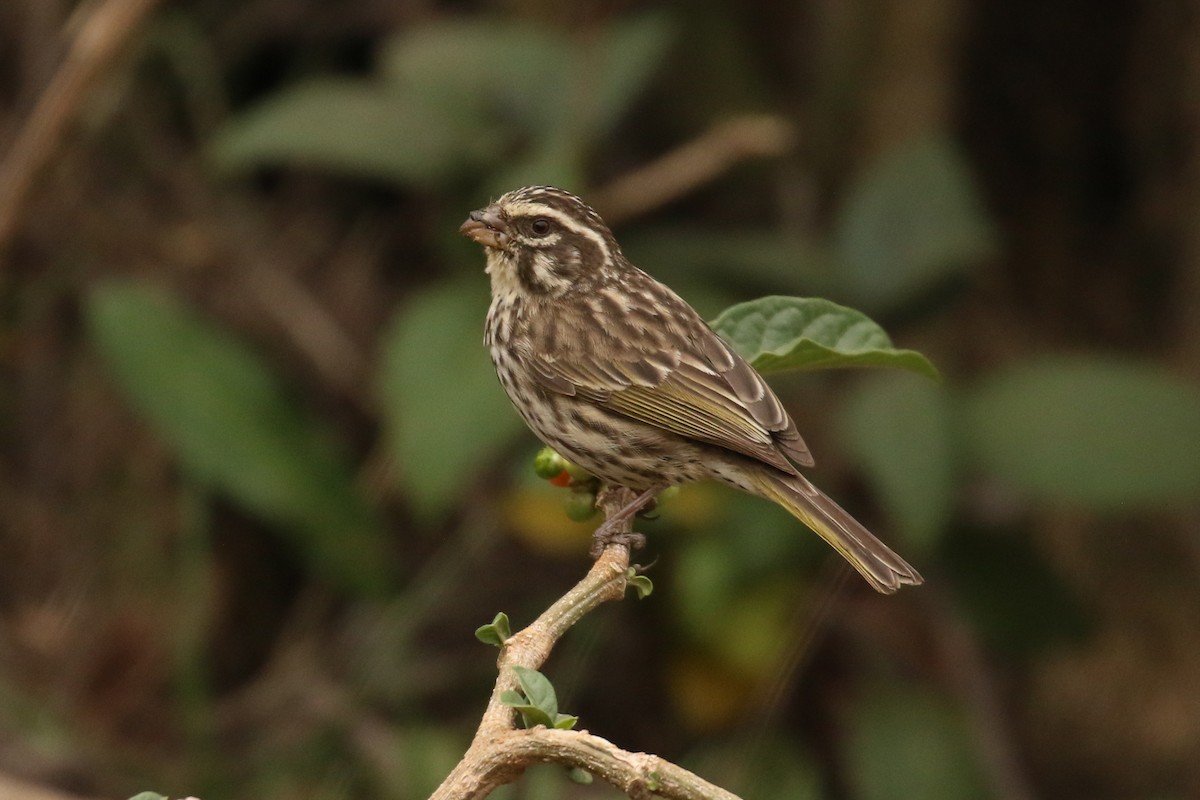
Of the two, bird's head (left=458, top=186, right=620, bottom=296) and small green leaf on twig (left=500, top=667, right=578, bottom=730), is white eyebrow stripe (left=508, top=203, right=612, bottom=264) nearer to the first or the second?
bird's head (left=458, top=186, right=620, bottom=296)

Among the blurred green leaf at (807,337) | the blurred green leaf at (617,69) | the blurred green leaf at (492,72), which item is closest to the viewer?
the blurred green leaf at (807,337)

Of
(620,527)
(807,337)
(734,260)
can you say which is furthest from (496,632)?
(734,260)

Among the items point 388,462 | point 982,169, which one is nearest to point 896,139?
point 982,169

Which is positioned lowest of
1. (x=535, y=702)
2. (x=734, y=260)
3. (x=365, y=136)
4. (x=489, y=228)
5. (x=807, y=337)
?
(x=535, y=702)

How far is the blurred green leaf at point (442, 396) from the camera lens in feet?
20.2

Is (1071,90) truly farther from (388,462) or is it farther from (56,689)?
(56,689)

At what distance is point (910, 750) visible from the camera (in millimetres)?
6641

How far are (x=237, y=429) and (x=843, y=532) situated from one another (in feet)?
Result: 11.3

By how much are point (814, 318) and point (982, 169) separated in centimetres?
587

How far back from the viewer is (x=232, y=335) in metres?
7.46

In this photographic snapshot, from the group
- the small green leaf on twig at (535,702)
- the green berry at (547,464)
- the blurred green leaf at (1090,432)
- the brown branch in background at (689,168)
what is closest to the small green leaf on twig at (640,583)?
the small green leaf on twig at (535,702)

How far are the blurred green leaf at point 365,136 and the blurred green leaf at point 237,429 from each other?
83cm

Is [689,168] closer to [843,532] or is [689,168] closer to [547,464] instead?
[843,532]

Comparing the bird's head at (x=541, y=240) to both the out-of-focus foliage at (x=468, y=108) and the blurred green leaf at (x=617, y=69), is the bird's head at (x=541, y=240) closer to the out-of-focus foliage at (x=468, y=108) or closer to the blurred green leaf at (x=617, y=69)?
the out-of-focus foliage at (x=468, y=108)
